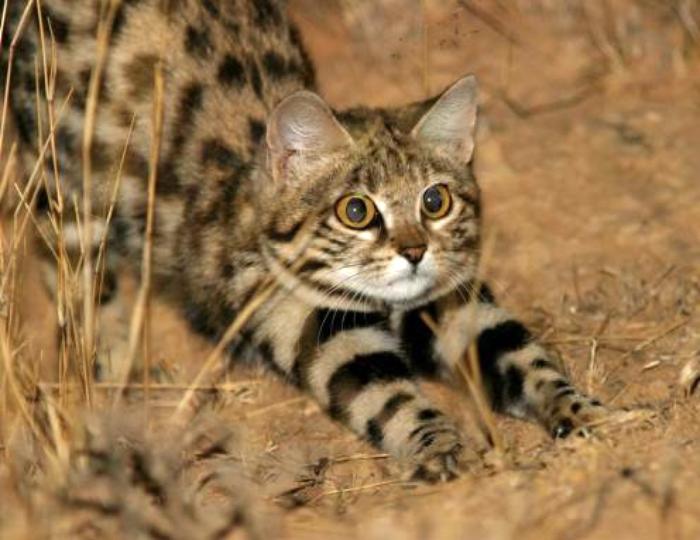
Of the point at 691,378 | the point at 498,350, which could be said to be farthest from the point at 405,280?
the point at 691,378

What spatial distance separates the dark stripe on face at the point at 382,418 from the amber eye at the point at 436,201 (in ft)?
1.79

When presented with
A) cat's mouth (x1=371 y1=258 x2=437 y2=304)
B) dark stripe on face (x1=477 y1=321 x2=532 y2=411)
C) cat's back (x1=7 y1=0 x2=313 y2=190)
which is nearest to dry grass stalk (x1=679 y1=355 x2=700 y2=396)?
dark stripe on face (x1=477 y1=321 x2=532 y2=411)

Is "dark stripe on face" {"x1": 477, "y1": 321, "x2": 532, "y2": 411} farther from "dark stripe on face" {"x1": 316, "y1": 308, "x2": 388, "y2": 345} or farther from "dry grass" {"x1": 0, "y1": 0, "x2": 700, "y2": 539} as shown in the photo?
"dark stripe on face" {"x1": 316, "y1": 308, "x2": 388, "y2": 345}

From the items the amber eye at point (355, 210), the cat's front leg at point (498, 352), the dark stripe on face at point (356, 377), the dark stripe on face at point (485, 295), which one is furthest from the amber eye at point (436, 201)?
the dark stripe on face at point (356, 377)

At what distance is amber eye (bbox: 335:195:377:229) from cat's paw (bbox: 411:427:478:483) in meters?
0.63

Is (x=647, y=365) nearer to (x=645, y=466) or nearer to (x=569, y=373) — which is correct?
(x=569, y=373)

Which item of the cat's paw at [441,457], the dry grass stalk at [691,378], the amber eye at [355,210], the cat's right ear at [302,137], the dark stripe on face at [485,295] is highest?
the cat's right ear at [302,137]

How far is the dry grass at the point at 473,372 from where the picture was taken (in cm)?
348

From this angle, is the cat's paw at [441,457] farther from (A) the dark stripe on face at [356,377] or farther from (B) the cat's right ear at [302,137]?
(B) the cat's right ear at [302,137]

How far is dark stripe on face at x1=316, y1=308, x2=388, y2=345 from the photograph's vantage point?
468 centimetres

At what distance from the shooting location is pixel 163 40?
507cm

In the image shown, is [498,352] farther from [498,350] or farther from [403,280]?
[403,280]

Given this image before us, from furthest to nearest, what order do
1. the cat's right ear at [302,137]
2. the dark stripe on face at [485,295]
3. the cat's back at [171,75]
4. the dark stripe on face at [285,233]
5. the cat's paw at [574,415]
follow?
the cat's back at [171,75]
the dark stripe on face at [485,295]
the dark stripe on face at [285,233]
the cat's right ear at [302,137]
the cat's paw at [574,415]

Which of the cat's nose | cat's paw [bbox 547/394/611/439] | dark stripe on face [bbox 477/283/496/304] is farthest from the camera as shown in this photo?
dark stripe on face [bbox 477/283/496/304]
